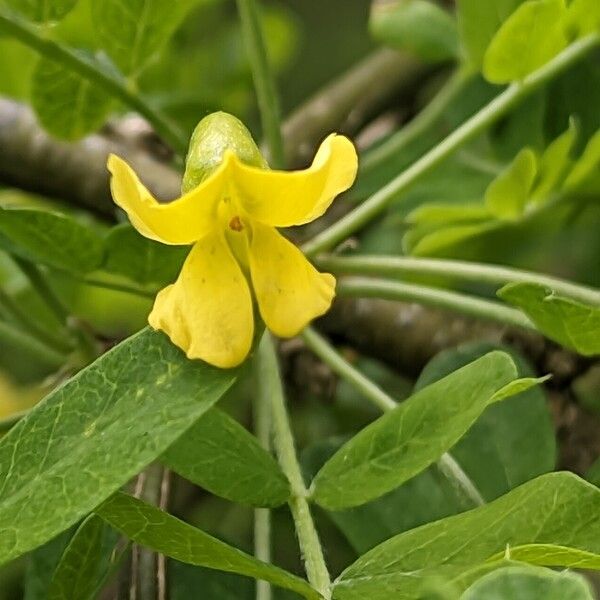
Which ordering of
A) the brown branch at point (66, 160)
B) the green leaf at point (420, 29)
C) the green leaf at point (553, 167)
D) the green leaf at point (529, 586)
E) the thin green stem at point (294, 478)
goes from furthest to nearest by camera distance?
1. the brown branch at point (66, 160)
2. the green leaf at point (420, 29)
3. the green leaf at point (553, 167)
4. the thin green stem at point (294, 478)
5. the green leaf at point (529, 586)

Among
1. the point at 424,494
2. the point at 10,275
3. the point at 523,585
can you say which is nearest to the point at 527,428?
the point at 424,494

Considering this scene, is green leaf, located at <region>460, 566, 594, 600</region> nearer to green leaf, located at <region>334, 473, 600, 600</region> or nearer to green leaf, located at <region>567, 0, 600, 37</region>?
green leaf, located at <region>334, 473, 600, 600</region>

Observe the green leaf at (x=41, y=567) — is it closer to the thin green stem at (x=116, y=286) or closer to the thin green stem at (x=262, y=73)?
the thin green stem at (x=116, y=286)

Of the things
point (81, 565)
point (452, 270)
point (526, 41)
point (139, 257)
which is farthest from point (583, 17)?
point (81, 565)

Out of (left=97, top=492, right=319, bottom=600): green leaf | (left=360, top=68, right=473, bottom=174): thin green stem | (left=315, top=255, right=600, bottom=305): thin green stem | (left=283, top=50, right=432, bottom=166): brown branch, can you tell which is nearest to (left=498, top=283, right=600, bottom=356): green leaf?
(left=315, top=255, right=600, bottom=305): thin green stem

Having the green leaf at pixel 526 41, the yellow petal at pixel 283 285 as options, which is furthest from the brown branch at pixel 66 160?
the yellow petal at pixel 283 285

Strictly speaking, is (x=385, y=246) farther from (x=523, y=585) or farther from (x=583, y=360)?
(x=523, y=585)
